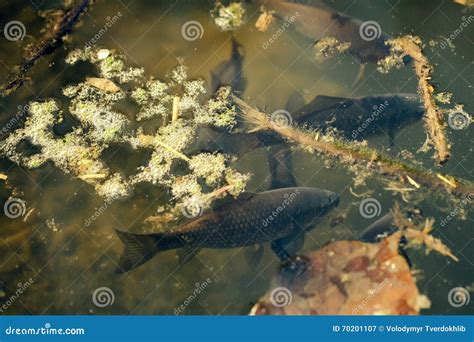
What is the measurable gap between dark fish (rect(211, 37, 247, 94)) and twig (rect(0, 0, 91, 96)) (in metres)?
1.69

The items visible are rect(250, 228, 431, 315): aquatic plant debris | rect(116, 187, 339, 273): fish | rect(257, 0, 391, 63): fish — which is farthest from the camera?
rect(257, 0, 391, 63): fish

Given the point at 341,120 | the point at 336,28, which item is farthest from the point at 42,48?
the point at 341,120

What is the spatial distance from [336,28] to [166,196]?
8.65 feet

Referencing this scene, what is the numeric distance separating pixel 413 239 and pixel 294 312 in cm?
152

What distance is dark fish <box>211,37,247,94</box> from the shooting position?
505 cm

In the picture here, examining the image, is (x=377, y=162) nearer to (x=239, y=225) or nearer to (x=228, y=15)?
(x=239, y=225)

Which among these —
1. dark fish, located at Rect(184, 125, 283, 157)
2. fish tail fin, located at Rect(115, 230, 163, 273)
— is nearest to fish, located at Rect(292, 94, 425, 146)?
dark fish, located at Rect(184, 125, 283, 157)

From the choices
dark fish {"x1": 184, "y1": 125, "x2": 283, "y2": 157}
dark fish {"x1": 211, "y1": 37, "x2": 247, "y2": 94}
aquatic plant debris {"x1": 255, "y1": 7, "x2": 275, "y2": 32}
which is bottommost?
dark fish {"x1": 184, "y1": 125, "x2": 283, "y2": 157}

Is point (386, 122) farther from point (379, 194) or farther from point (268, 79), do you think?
point (268, 79)

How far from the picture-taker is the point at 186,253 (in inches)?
195

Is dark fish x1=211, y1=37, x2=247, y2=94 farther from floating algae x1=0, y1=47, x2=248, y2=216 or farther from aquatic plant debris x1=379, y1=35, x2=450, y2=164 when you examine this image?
aquatic plant debris x1=379, y1=35, x2=450, y2=164

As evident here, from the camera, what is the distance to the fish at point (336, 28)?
16.6 ft

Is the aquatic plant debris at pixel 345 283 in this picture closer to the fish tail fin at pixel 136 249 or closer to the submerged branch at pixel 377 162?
the submerged branch at pixel 377 162

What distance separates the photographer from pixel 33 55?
5027 mm
